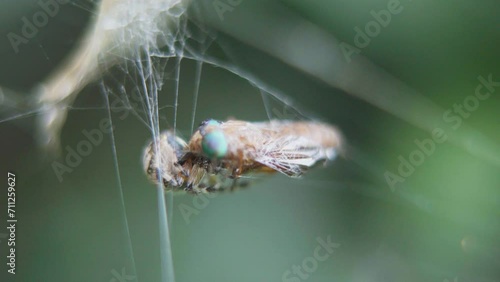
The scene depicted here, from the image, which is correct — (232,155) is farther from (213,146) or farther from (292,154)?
(292,154)

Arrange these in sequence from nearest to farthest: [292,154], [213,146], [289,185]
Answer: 1. [213,146]
2. [292,154]
3. [289,185]

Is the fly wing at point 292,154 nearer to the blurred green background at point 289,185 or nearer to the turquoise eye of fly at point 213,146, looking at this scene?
the turquoise eye of fly at point 213,146

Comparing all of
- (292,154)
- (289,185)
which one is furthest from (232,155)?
(289,185)

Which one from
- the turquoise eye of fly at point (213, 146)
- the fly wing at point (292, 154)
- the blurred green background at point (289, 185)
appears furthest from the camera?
the blurred green background at point (289, 185)

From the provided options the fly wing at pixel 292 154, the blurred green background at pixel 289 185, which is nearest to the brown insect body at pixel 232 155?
the fly wing at pixel 292 154

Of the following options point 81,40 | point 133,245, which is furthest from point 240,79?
point 133,245
